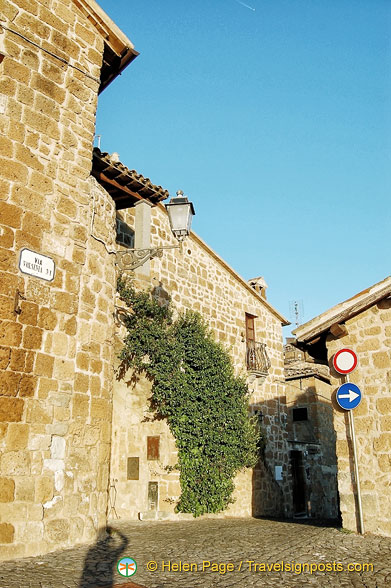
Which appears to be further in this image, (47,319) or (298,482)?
(298,482)

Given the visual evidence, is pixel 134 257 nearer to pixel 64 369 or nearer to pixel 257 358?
pixel 64 369

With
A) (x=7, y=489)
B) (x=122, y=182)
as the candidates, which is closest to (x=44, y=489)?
(x=7, y=489)

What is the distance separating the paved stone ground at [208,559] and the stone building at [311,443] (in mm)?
9624

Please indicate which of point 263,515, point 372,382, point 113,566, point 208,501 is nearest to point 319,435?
point 263,515

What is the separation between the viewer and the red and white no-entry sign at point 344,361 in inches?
295

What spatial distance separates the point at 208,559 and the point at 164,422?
5.65 m

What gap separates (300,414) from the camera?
19734mm

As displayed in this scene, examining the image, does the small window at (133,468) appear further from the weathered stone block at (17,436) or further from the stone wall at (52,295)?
the weathered stone block at (17,436)

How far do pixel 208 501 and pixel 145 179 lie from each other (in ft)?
22.8

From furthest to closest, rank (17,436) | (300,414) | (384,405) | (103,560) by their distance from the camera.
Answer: (300,414) → (384,405) → (17,436) → (103,560)

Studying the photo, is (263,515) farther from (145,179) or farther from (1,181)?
(1,181)

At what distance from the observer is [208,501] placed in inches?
426

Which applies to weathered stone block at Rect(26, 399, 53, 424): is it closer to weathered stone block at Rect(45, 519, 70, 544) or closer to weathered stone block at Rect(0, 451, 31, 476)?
weathered stone block at Rect(0, 451, 31, 476)

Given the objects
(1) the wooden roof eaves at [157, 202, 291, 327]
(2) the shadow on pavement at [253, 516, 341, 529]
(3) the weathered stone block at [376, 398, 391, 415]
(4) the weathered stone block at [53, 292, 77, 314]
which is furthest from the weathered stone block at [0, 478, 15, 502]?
(1) the wooden roof eaves at [157, 202, 291, 327]
